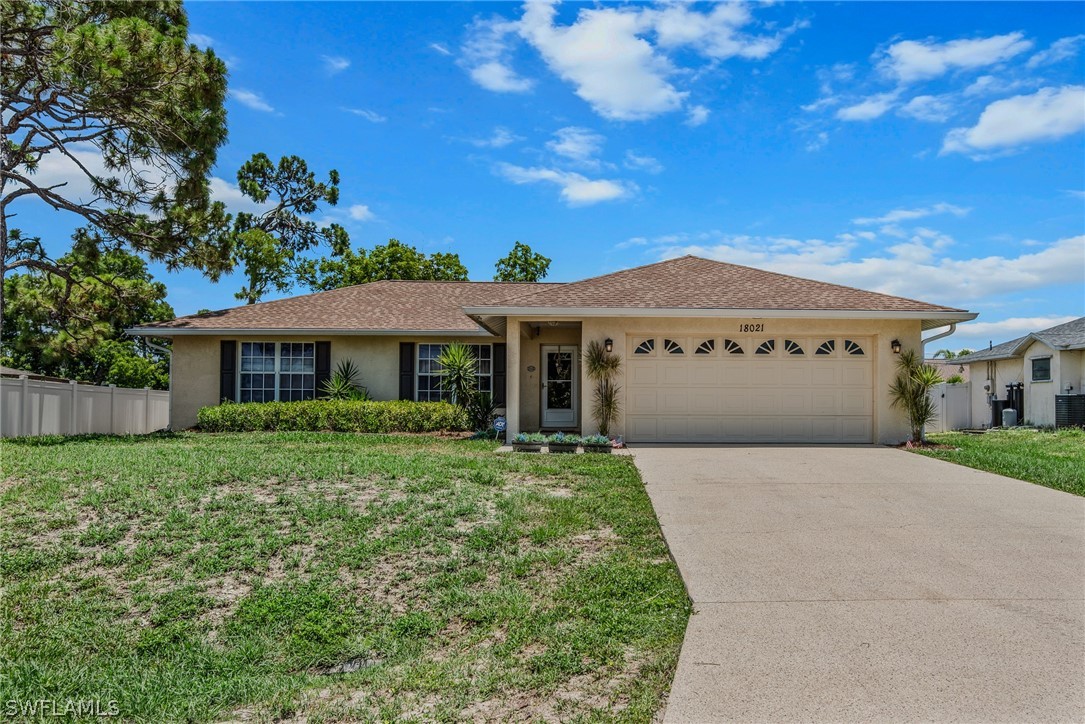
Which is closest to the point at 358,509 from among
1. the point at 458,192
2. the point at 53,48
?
the point at 53,48

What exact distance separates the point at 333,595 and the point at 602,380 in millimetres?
8661

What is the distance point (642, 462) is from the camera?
10.8 metres

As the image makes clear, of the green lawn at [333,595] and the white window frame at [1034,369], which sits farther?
the white window frame at [1034,369]

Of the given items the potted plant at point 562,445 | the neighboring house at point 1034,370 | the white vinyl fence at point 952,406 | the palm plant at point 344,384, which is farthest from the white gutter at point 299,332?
the neighboring house at point 1034,370

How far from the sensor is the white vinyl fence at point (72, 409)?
13.6 m

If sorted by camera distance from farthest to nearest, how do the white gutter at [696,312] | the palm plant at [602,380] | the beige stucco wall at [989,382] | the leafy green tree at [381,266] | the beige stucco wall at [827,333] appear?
the leafy green tree at [381,266]
the beige stucco wall at [989,382]
the beige stucco wall at [827,333]
the palm plant at [602,380]
the white gutter at [696,312]

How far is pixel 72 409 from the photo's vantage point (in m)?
15.5

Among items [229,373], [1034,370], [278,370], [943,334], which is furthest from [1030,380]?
[229,373]

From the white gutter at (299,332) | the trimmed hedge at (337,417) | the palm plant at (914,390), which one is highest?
the white gutter at (299,332)

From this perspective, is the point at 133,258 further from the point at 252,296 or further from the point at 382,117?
the point at 382,117

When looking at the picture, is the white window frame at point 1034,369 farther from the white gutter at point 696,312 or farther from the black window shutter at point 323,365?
the black window shutter at point 323,365

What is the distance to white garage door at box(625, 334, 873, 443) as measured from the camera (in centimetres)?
1361

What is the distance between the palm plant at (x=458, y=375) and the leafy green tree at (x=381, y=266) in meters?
19.8

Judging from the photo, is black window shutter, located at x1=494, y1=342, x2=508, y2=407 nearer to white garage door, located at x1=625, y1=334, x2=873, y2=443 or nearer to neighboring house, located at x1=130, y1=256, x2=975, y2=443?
neighboring house, located at x1=130, y1=256, x2=975, y2=443
